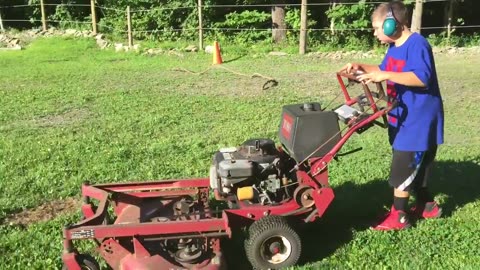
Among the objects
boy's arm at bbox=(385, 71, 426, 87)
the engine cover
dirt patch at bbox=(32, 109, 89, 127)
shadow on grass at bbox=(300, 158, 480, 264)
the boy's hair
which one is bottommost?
dirt patch at bbox=(32, 109, 89, 127)

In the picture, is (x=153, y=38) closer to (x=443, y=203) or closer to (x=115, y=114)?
(x=115, y=114)

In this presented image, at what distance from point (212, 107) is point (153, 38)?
12828 mm

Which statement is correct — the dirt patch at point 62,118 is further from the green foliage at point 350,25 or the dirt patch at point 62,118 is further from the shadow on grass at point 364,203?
the green foliage at point 350,25

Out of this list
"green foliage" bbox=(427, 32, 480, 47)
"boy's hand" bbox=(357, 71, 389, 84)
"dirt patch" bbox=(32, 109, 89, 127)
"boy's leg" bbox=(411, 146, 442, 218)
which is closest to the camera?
"boy's hand" bbox=(357, 71, 389, 84)

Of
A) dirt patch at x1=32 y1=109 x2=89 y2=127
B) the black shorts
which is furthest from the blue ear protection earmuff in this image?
dirt patch at x1=32 y1=109 x2=89 y2=127

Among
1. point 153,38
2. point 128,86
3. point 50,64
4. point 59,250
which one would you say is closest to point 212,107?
point 128,86

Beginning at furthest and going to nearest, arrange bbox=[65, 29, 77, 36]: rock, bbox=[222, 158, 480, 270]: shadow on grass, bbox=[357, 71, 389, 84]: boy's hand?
1. bbox=[65, 29, 77, 36]: rock
2. bbox=[222, 158, 480, 270]: shadow on grass
3. bbox=[357, 71, 389, 84]: boy's hand

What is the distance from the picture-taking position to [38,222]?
517 centimetres

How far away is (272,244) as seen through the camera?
4.23m

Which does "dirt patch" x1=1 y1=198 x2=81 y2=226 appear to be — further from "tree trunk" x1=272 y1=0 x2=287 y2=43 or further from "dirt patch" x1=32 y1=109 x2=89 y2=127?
"tree trunk" x1=272 y1=0 x2=287 y2=43

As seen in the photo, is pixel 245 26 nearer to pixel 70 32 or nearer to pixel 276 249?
pixel 70 32

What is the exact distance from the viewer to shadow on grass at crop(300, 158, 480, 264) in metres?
4.79

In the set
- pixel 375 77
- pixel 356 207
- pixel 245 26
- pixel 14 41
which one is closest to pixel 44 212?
pixel 356 207

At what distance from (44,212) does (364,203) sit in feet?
9.82
